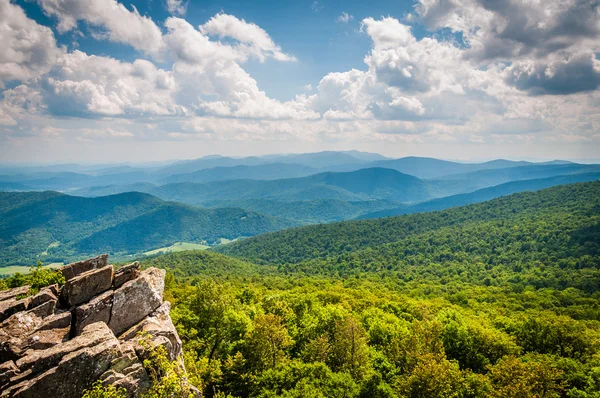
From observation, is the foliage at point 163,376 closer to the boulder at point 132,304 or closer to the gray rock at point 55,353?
the gray rock at point 55,353

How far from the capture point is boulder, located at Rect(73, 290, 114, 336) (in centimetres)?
2255

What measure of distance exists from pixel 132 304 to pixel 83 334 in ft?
14.9

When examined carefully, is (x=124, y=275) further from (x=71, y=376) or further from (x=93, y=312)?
(x=71, y=376)

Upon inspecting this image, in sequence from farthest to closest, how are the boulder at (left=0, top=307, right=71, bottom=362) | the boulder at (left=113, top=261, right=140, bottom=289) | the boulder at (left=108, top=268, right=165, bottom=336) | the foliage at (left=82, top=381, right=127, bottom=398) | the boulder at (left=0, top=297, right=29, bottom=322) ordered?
the boulder at (left=113, top=261, right=140, bottom=289) → the boulder at (left=108, top=268, right=165, bottom=336) → the boulder at (left=0, top=297, right=29, bottom=322) → the boulder at (left=0, top=307, right=71, bottom=362) → the foliage at (left=82, top=381, right=127, bottom=398)

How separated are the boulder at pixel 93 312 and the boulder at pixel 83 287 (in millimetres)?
1076

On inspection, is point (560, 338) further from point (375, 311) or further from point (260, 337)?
point (260, 337)

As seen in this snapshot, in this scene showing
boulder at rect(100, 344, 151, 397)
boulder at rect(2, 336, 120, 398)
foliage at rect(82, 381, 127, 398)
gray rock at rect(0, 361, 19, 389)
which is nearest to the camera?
foliage at rect(82, 381, 127, 398)

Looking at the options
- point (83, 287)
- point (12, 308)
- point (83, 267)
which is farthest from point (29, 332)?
point (83, 267)

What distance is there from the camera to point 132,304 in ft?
80.0

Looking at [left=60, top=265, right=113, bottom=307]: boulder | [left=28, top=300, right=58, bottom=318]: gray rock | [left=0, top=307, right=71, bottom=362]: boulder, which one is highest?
[left=60, top=265, right=113, bottom=307]: boulder

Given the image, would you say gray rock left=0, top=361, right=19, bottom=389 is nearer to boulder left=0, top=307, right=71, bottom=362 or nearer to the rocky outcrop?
the rocky outcrop

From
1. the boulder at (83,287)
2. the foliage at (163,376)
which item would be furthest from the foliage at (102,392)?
the boulder at (83,287)

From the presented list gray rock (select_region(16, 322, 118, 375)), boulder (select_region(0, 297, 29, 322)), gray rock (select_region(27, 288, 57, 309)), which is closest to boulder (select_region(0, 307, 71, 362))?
gray rock (select_region(16, 322, 118, 375))

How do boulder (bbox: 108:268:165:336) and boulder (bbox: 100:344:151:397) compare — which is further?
boulder (bbox: 108:268:165:336)
